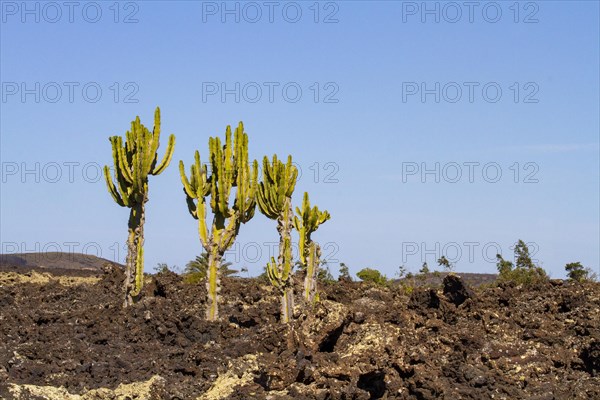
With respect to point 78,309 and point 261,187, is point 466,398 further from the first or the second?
point 78,309

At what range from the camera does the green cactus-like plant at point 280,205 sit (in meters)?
24.5

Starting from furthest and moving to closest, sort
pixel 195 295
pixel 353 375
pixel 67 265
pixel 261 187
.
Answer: pixel 67 265, pixel 195 295, pixel 261 187, pixel 353 375

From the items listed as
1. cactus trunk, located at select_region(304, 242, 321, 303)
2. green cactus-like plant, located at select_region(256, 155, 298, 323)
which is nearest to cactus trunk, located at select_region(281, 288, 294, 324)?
green cactus-like plant, located at select_region(256, 155, 298, 323)

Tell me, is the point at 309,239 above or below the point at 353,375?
above

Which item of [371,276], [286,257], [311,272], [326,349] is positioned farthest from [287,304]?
[371,276]

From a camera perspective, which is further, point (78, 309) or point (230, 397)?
point (78, 309)

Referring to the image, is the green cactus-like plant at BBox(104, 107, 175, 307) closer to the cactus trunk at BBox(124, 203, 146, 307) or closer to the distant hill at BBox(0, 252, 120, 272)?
the cactus trunk at BBox(124, 203, 146, 307)

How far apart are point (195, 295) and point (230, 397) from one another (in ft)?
42.9

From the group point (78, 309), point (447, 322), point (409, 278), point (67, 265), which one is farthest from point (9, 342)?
point (67, 265)

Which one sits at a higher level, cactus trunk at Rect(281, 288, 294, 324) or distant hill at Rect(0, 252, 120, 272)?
distant hill at Rect(0, 252, 120, 272)

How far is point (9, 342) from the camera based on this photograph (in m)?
20.5

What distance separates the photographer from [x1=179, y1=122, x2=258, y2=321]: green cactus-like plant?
2384cm

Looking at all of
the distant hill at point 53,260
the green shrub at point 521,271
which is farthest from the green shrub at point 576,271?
the distant hill at point 53,260

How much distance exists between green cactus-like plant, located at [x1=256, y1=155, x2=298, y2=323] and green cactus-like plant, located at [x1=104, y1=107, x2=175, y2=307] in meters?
2.57
